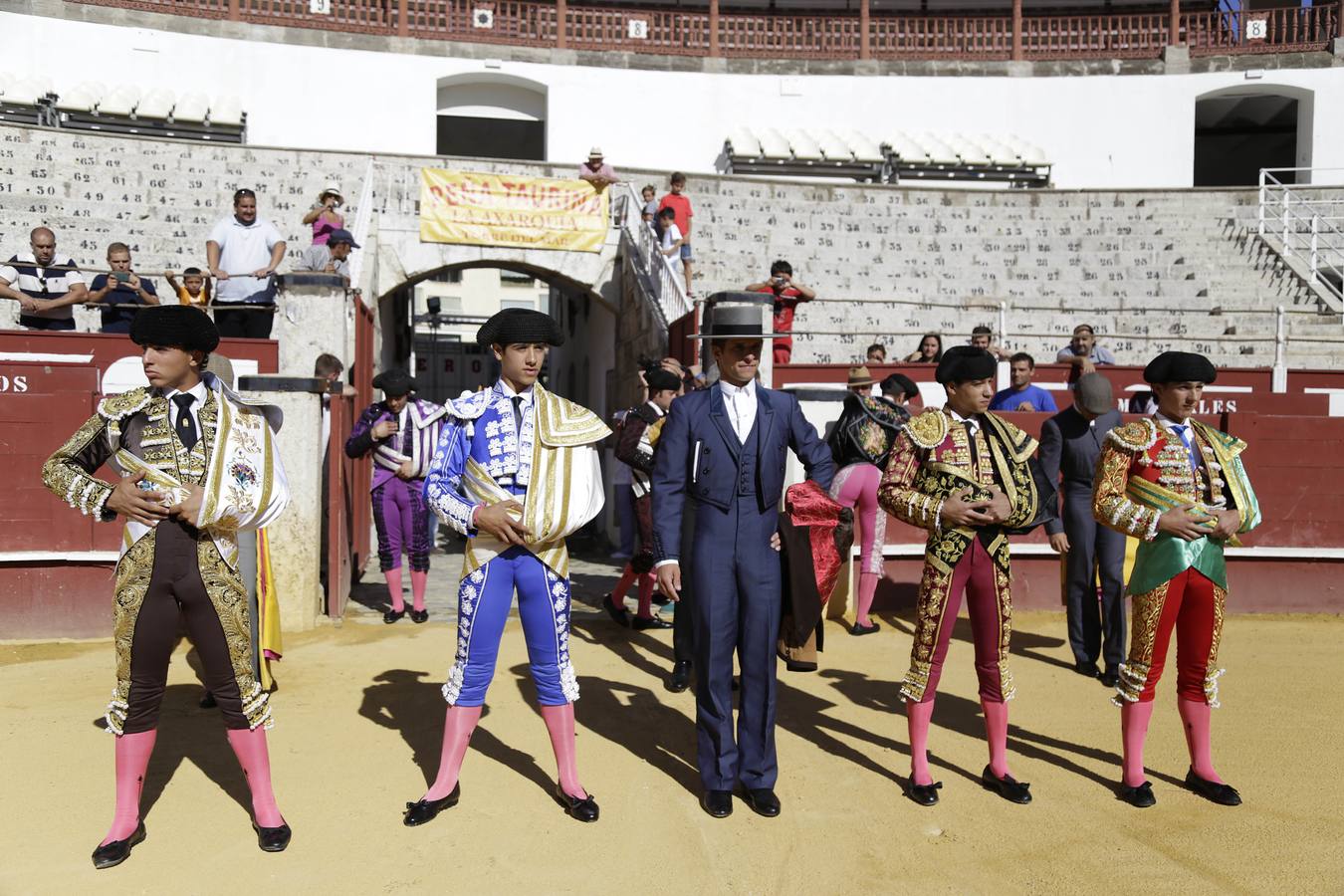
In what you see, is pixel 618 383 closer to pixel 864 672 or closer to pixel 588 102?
pixel 864 672

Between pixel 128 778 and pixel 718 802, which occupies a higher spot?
pixel 128 778

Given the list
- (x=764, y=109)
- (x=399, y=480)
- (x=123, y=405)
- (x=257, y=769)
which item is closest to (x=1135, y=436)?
(x=257, y=769)

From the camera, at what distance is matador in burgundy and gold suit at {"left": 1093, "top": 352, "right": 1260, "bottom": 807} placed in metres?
4.14

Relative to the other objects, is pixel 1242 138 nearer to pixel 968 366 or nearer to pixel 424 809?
pixel 968 366

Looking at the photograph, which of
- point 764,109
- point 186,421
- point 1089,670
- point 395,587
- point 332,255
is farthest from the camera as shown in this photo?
point 764,109

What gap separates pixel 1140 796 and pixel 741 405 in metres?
2.15

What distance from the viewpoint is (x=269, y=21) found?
2080 centimetres

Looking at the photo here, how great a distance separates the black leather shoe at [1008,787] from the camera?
416 cm

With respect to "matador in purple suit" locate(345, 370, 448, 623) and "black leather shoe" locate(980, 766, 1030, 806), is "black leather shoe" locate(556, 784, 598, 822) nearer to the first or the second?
"black leather shoe" locate(980, 766, 1030, 806)

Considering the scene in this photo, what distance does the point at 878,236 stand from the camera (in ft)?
52.6

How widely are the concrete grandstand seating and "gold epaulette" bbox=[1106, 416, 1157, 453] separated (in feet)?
29.8

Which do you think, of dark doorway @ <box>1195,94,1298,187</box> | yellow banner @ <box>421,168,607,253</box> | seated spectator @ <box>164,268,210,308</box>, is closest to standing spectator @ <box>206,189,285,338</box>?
seated spectator @ <box>164,268,210,308</box>

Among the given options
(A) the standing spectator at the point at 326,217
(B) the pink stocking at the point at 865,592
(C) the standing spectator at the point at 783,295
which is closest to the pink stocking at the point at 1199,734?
(B) the pink stocking at the point at 865,592

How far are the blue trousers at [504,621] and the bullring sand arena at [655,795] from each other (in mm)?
477
